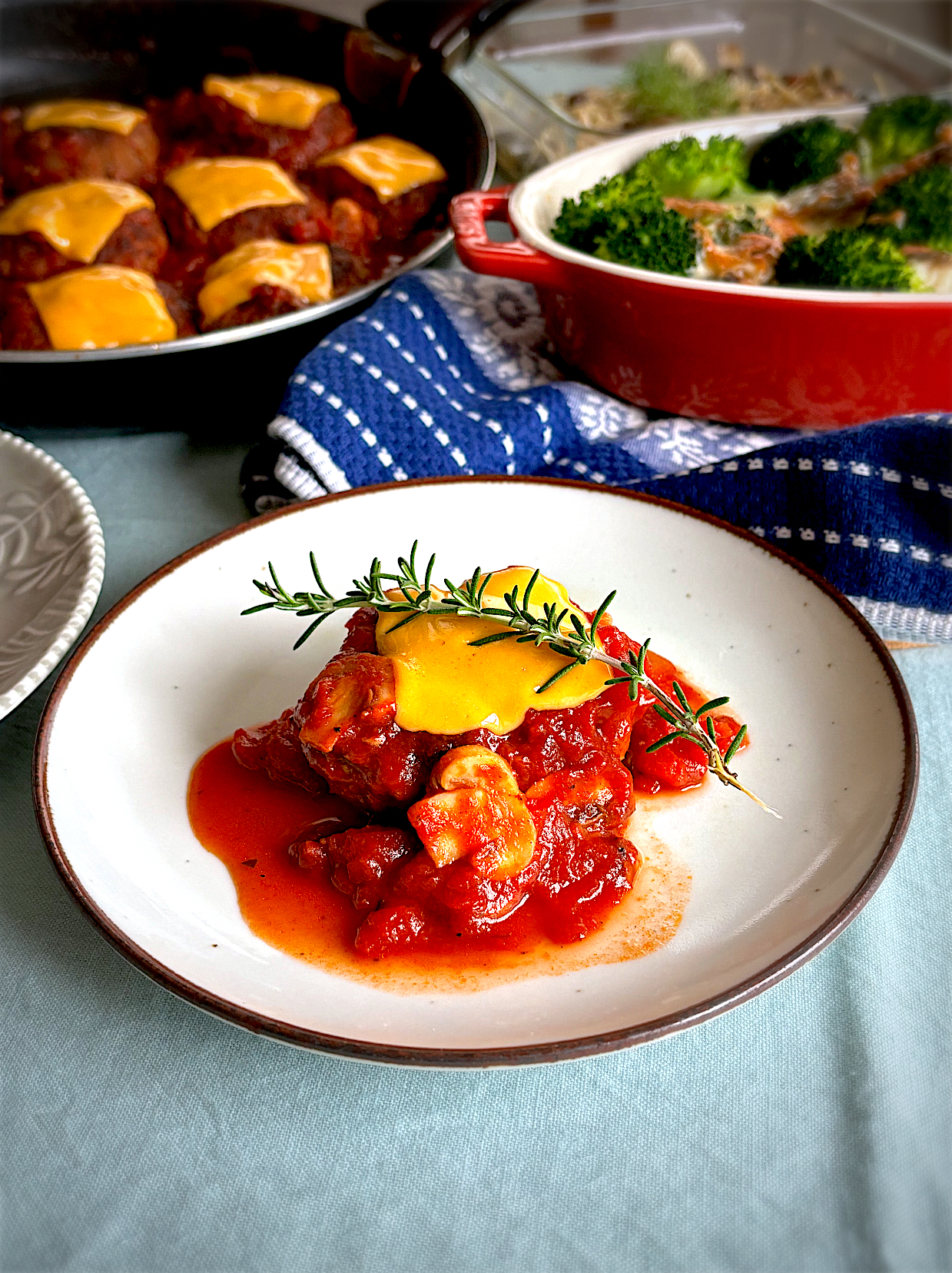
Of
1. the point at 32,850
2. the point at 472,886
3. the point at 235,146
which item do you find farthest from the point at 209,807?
the point at 235,146

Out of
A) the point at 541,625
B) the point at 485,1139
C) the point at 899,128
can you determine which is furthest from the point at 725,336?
the point at 485,1139

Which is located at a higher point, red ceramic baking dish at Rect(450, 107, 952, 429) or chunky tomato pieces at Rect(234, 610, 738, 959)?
red ceramic baking dish at Rect(450, 107, 952, 429)

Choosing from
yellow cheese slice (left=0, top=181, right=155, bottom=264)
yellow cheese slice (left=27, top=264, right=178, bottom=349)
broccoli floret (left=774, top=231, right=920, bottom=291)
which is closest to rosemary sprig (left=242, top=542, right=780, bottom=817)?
broccoli floret (left=774, top=231, right=920, bottom=291)

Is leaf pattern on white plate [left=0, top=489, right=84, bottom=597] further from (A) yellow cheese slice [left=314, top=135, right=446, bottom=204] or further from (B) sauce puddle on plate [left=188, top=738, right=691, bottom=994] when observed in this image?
(A) yellow cheese slice [left=314, top=135, right=446, bottom=204]

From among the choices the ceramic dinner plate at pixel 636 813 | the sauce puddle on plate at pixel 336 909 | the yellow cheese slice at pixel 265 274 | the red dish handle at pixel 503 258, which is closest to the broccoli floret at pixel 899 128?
the red dish handle at pixel 503 258

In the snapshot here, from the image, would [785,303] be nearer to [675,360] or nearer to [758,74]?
[675,360]

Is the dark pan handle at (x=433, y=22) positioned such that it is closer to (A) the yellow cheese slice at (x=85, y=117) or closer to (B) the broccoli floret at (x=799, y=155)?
(A) the yellow cheese slice at (x=85, y=117)
